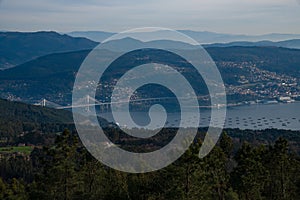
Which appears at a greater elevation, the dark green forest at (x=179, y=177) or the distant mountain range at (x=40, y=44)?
the dark green forest at (x=179, y=177)

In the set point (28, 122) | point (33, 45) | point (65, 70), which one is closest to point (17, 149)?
point (28, 122)

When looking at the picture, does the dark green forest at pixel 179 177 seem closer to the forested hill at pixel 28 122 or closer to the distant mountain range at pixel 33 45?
the forested hill at pixel 28 122

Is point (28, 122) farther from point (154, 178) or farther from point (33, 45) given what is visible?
point (33, 45)

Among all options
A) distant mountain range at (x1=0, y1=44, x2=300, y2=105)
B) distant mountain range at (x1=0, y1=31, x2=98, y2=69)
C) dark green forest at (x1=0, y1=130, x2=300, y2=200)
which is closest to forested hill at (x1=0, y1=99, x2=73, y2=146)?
distant mountain range at (x1=0, y1=44, x2=300, y2=105)

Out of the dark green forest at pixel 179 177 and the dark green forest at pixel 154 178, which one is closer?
the dark green forest at pixel 179 177

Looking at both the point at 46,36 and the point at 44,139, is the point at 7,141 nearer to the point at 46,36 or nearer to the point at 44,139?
the point at 44,139

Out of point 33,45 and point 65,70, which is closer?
point 65,70

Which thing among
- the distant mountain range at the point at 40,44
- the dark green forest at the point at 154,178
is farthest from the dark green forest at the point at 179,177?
the distant mountain range at the point at 40,44

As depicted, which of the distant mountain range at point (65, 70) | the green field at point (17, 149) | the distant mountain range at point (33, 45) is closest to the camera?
the green field at point (17, 149)

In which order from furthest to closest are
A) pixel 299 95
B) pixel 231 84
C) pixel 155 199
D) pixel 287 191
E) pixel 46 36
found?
pixel 46 36 < pixel 231 84 < pixel 299 95 < pixel 287 191 < pixel 155 199

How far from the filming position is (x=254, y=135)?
25.7 meters

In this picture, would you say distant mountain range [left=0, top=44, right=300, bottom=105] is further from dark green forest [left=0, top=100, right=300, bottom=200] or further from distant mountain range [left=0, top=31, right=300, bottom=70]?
dark green forest [left=0, top=100, right=300, bottom=200]

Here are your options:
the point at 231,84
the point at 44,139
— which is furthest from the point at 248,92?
the point at 44,139

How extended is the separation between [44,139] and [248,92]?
33.8m
